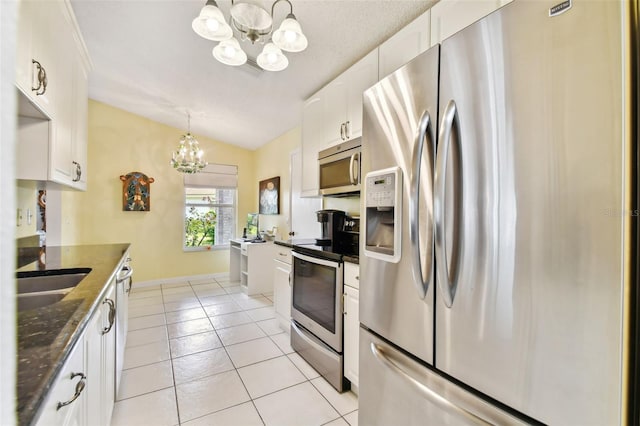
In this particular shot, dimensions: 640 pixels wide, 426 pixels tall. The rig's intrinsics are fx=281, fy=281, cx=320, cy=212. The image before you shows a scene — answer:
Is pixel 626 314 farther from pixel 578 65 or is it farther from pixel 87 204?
pixel 87 204

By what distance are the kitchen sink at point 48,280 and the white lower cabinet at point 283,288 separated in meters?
1.49

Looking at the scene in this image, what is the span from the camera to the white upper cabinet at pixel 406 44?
162 cm

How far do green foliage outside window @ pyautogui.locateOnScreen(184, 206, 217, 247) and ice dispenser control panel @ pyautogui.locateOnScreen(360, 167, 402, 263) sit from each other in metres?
4.31

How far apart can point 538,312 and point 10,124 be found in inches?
38.7

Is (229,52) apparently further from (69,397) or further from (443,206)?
(69,397)

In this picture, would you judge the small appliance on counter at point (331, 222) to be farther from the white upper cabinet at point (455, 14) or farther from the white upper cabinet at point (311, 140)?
the white upper cabinet at point (455, 14)

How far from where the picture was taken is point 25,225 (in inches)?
83.9

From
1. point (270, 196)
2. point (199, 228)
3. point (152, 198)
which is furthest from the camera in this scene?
point (199, 228)

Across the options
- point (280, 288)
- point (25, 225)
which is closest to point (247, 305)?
point (280, 288)

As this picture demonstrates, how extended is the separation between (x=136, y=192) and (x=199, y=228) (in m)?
1.11

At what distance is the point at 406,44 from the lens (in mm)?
1736

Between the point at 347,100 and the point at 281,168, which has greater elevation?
the point at 347,100

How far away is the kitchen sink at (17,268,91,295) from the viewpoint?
4.80ft

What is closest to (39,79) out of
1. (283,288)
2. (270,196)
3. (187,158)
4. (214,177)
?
(283,288)
